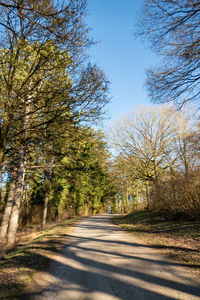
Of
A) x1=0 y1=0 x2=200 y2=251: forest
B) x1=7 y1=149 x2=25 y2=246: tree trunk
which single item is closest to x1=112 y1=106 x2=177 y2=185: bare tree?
x1=0 y1=0 x2=200 y2=251: forest

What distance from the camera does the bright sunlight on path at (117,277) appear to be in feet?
10.2

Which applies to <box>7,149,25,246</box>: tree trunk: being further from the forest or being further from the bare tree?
the bare tree

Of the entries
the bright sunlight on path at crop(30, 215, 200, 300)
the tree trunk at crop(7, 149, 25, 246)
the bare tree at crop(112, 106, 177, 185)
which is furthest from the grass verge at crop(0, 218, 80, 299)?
the bare tree at crop(112, 106, 177, 185)

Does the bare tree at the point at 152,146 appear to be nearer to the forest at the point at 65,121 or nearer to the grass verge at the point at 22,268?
the forest at the point at 65,121

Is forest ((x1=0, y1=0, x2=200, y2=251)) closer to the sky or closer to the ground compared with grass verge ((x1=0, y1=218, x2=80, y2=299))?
closer to the sky

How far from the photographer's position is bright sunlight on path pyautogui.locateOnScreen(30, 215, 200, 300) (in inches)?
123

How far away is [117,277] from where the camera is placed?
12.3 feet

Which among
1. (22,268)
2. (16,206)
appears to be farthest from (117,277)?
(16,206)

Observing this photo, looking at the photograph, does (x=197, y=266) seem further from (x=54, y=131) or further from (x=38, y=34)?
(x=38, y=34)

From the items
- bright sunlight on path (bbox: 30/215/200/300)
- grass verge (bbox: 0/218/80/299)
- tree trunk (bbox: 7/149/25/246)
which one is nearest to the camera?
bright sunlight on path (bbox: 30/215/200/300)

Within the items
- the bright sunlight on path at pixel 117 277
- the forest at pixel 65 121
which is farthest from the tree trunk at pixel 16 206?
the bright sunlight on path at pixel 117 277

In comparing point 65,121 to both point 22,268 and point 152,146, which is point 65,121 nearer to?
point 22,268

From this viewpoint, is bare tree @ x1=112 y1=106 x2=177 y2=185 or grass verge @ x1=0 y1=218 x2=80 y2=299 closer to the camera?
grass verge @ x1=0 y1=218 x2=80 y2=299

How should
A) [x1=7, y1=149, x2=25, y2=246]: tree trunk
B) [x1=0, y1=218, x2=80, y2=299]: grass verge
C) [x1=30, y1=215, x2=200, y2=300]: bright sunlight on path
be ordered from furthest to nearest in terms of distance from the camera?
[x1=7, y1=149, x2=25, y2=246]: tree trunk < [x1=0, y1=218, x2=80, y2=299]: grass verge < [x1=30, y1=215, x2=200, y2=300]: bright sunlight on path
